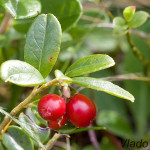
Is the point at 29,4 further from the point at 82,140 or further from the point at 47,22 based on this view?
the point at 82,140

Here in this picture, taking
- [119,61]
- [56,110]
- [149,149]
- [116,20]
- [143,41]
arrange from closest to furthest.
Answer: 1. [56,110]
2. [116,20]
3. [149,149]
4. [143,41]
5. [119,61]

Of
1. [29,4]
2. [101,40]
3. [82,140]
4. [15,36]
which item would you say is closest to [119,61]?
[101,40]

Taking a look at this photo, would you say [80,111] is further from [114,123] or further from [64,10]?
[114,123]

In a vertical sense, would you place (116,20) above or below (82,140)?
above

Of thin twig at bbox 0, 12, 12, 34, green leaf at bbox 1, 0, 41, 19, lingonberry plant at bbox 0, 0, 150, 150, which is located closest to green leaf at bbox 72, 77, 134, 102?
lingonberry plant at bbox 0, 0, 150, 150

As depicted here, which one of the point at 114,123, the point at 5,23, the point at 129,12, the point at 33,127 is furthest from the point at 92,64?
the point at 114,123

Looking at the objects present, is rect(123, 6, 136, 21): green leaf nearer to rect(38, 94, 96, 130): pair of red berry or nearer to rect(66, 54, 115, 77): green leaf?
rect(66, 54, 115, 77): green leaf

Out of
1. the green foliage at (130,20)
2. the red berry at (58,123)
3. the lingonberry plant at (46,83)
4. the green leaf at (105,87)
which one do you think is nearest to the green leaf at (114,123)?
the green foliage at (130,20)
